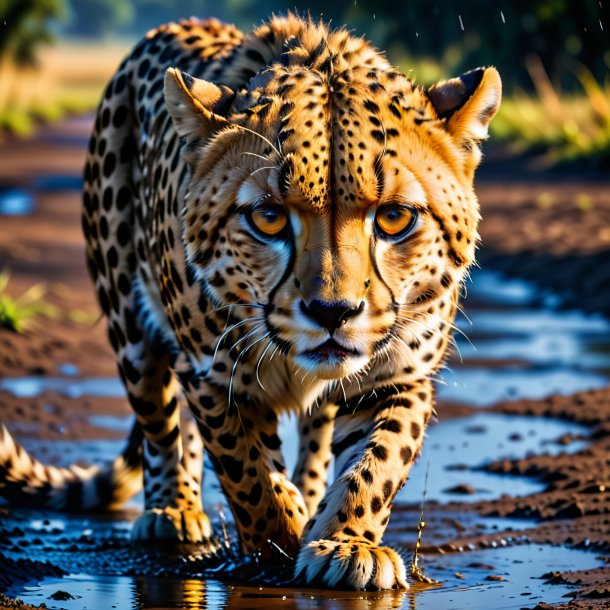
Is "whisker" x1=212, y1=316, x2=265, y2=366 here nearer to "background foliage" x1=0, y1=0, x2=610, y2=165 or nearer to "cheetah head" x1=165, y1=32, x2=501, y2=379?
"cheetah head" x1=165, y1=32, x2=501, y2=379

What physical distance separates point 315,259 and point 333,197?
198 mm

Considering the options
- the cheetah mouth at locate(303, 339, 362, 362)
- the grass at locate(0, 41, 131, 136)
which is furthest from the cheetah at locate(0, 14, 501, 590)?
the grass at locate(0, 41, 131, 136)

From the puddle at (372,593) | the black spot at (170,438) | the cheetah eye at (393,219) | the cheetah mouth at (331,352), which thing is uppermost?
the cheetah eye at (393,219)

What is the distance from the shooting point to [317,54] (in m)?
4.70

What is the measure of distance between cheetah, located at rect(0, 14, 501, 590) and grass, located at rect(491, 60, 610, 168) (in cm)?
1333

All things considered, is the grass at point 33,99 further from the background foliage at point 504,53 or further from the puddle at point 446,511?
the puddle at point 446,511

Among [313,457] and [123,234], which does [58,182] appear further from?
[313,457]

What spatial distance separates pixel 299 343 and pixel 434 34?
1201 inches

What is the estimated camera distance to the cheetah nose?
401 cm

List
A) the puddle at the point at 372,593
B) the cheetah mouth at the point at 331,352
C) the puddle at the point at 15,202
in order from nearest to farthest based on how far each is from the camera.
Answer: the cheetah mouth at the point at 331,352 → the puddle at the point at 372,593 → the puddle at the point at 15,202

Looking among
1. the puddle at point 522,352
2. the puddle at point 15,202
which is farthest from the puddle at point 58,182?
the puddle at point 522,352

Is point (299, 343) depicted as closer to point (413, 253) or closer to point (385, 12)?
point (413, 253)

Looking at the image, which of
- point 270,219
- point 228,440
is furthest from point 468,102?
point 228,440

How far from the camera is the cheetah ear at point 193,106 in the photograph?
4566 millimetres
